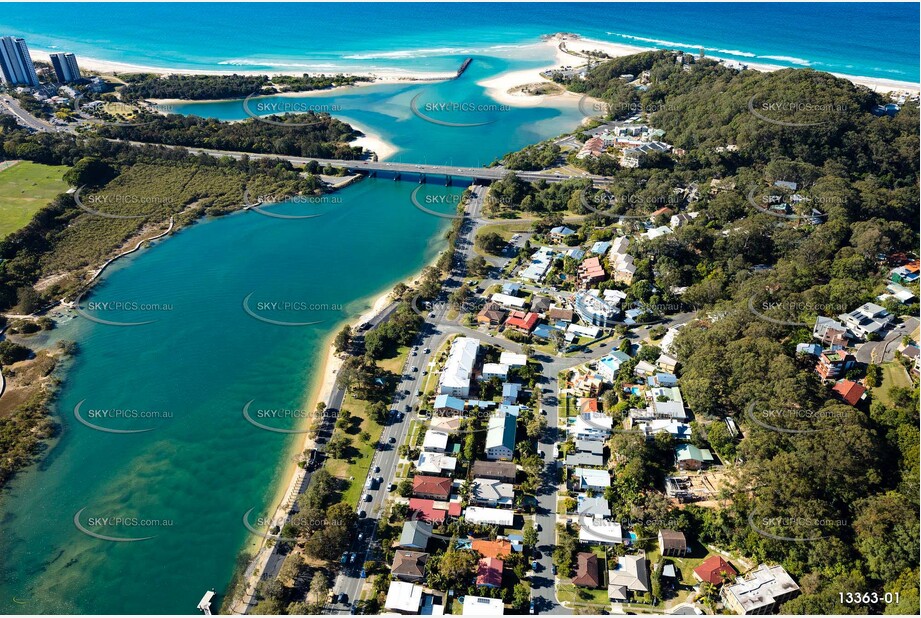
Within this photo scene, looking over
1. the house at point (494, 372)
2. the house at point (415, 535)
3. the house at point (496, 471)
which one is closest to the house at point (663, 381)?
the house at point (494, 372)

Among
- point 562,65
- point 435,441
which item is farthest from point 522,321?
point 562,65

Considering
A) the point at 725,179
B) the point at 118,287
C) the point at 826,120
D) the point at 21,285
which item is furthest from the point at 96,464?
the point at 826,120

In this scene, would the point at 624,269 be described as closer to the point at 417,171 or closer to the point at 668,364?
the point at 668,364

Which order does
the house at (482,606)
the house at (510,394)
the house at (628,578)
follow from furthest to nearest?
1. the house at (510,394)
2. the house at (628,578)
3. the house at (482,606)

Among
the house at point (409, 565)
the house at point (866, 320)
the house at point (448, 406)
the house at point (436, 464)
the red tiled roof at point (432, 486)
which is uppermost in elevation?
the house at point (866, 320)

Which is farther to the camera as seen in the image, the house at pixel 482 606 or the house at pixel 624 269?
the house at pixel 624 269

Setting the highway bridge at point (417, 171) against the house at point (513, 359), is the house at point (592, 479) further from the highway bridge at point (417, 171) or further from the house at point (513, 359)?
the highway bridge at point (417, 171)

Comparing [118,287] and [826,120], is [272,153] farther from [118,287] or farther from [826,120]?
[826,120]

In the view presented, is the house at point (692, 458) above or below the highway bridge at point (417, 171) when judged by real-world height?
below
